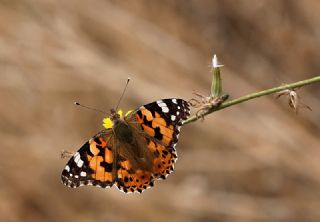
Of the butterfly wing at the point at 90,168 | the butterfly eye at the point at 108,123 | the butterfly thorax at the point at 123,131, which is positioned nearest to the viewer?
the butterfly wing at the point at 90,168

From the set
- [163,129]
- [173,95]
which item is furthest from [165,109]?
[173,95]

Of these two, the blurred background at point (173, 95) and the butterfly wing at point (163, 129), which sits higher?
the blurred background at point (173, 95)

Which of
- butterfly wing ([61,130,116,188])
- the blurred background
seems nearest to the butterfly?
butterfly wing ([61,130,116,188])

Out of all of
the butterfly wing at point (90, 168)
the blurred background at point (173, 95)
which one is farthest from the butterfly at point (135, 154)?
the blurred background at point (173, 95)

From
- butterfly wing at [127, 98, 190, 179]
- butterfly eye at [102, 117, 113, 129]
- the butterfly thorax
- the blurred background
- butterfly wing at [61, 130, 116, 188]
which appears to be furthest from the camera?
the blurred background

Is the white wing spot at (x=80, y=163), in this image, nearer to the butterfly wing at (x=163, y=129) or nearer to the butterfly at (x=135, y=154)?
the butterfly at (x=135, y=154)

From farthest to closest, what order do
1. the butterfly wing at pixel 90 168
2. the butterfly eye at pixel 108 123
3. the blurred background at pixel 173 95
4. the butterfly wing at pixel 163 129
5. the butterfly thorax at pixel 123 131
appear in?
the blurred background at pixel 173 95 → the butterfly eye at pixel 108 123 → the butterfly thorax at pixel 123 131 → the butterfly wing at pixel 90 168 → the butterfly wing at pixel 163 129

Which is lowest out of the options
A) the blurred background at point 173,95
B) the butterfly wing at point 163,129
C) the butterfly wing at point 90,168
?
the butterfly wing at point 90,168

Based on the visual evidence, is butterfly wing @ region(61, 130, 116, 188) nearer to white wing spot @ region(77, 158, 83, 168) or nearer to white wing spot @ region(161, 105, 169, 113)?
white wing spot @ region(77, 158, 83, 168)
